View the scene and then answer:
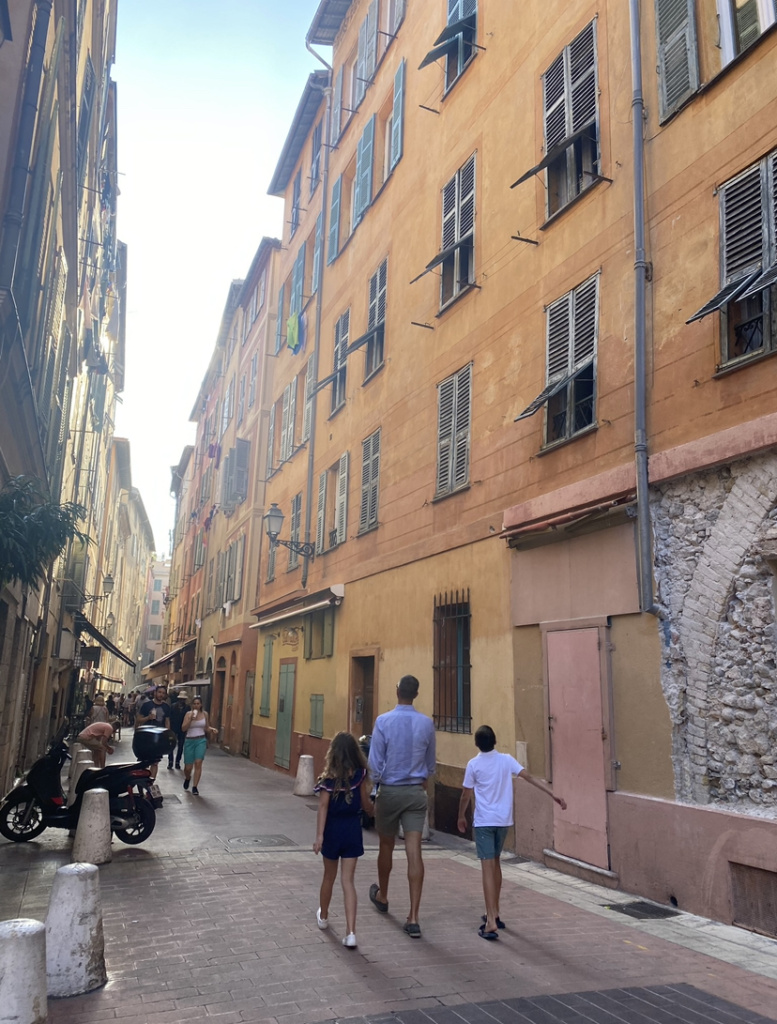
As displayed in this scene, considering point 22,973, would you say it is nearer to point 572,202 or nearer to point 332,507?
point 572,202

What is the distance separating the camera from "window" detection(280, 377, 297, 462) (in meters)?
22.4

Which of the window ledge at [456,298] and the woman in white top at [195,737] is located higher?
the window ledge at [456,298]

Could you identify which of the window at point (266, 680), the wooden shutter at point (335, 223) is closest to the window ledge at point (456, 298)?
the wooden shutter at point (335, 223)

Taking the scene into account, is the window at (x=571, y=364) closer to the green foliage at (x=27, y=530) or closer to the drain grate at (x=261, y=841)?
the green foliage at (x=27, y=530)

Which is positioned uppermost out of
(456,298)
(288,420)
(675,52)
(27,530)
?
(288,420)

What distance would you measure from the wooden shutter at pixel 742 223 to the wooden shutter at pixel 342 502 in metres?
10.4

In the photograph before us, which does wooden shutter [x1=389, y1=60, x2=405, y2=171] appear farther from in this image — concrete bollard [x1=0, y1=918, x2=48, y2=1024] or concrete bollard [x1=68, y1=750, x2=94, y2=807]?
concrete bollard [x1=0, y1=918, x2=48, y2=1024]

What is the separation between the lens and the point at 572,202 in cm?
954

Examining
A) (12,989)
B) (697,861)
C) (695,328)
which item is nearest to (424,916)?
(697,861)

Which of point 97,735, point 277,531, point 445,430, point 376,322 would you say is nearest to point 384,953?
point 97,735

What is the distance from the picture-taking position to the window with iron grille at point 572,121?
960cm

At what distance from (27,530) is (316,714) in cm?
1072

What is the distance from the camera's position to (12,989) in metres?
3.73

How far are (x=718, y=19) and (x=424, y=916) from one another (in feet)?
28.0
